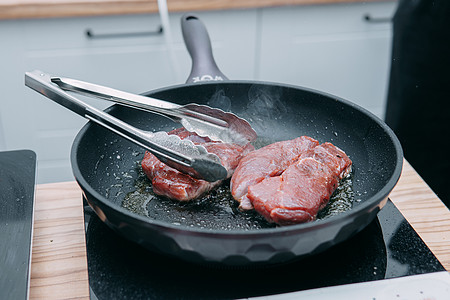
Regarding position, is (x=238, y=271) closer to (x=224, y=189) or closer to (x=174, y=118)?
(x=224, y=189)

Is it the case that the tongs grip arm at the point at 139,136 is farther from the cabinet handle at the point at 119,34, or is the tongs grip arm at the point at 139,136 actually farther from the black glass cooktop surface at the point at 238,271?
the cabinet handle at the point at 119,34

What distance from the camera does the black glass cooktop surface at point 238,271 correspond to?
0.78m

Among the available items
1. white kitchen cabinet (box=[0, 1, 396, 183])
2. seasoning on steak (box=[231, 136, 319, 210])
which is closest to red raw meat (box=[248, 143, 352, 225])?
seasoning on steak (box=[231, 136, 319, 210])

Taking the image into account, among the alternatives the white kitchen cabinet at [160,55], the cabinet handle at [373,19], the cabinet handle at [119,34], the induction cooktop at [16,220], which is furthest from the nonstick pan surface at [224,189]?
the cabinet handle at [373,19]

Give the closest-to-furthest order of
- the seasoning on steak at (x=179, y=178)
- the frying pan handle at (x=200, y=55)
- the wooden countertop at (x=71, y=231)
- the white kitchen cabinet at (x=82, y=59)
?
1. the wooden countertop at (x=71, y=231)
2. the seasoning on steak at (x=179, y=178)
3. the frying pan handle at (x=200, y=55)
4. the white kitchen cabinet at (x=82, y=59)

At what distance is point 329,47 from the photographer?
2105 mm

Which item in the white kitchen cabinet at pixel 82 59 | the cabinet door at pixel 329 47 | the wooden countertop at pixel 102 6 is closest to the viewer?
the wooden countertop at pixel 102 6

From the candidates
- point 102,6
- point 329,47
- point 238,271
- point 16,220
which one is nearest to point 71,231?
point 16,220

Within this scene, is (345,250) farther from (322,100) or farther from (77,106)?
Result: (77,106)

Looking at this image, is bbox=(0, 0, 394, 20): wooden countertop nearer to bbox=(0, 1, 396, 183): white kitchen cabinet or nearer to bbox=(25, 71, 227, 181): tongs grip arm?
bbox=(0, 1, 396, 183): white kitchen cabinet

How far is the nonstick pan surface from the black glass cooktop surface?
0.07 m

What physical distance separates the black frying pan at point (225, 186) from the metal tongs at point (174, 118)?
73 millimetres

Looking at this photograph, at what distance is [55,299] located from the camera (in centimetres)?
80

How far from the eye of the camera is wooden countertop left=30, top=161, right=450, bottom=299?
2.72 feet
